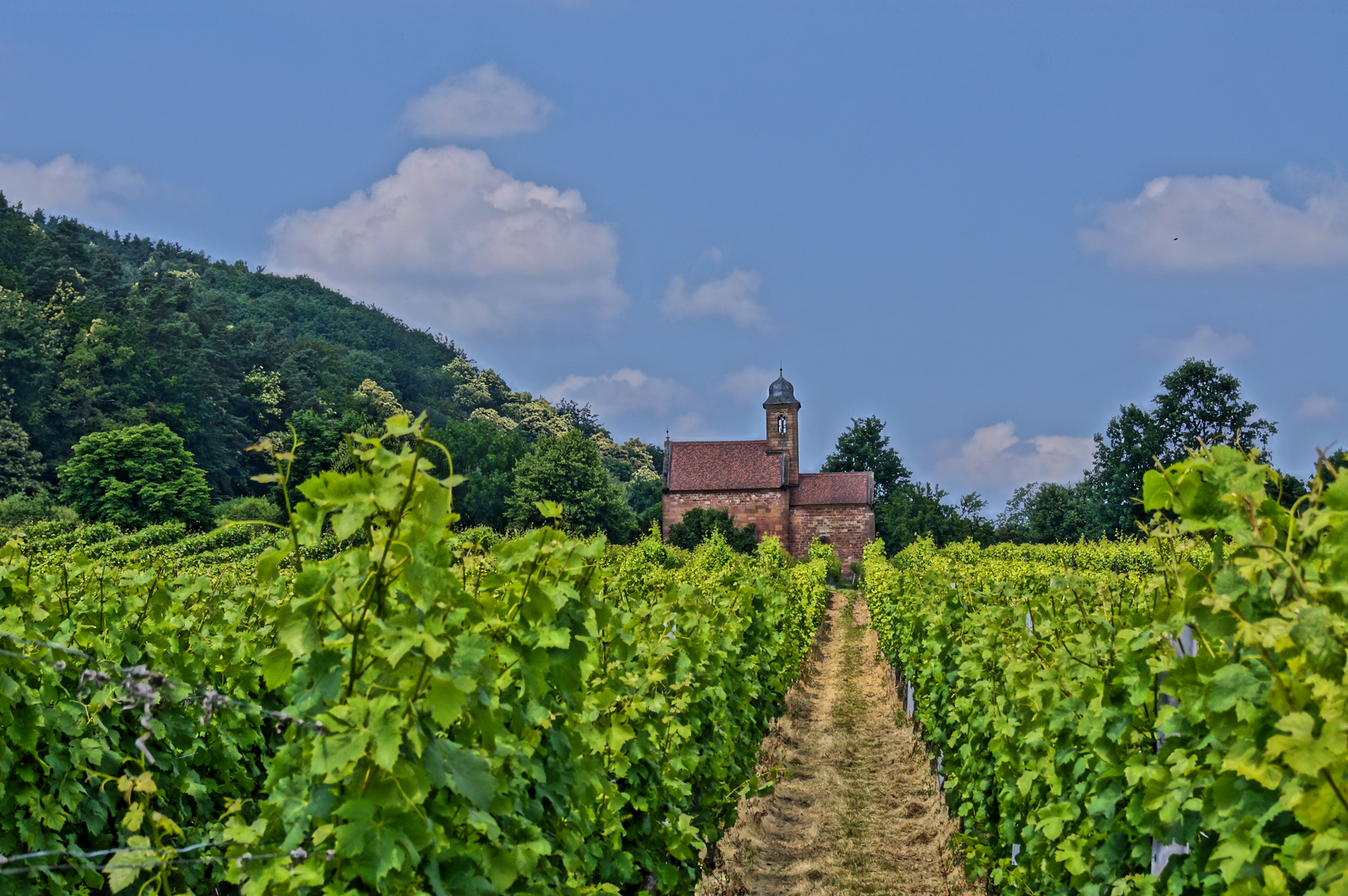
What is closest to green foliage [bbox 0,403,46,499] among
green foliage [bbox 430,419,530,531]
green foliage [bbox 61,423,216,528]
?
green foliage [bbox 61,423,216,528]

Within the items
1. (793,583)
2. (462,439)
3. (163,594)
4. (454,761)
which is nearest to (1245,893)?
(454,761)

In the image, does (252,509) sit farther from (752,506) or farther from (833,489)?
(833,489)

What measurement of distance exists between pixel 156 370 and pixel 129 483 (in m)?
16.5

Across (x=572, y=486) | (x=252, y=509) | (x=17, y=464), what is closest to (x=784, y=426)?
(x=572, y=486)

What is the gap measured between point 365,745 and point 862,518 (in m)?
47.3

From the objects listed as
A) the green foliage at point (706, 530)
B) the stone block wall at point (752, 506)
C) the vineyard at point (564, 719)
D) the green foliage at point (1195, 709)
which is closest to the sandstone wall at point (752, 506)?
the stone block wall at point (752, 506)

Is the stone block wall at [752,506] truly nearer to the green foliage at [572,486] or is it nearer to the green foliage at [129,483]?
the green foliage at [572,486]

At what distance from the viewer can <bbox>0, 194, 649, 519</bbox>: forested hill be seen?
5188cm

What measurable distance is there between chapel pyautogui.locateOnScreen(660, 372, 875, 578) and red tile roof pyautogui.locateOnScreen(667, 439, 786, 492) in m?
0.04

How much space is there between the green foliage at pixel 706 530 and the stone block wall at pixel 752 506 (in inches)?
64.2

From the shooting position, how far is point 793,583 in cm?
1537

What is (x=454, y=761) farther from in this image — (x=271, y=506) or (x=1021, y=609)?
(x=271, y=506)

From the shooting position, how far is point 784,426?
50.7 meters

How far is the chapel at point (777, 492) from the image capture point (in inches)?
1898
